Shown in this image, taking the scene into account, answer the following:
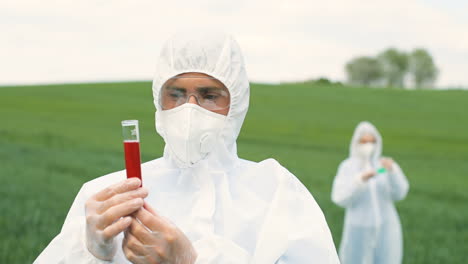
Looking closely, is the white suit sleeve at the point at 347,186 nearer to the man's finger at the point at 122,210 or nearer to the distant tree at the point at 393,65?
the man's finger at the point at 122,210

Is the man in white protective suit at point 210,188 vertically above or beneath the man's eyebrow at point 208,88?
beneath

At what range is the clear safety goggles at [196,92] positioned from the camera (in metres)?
2.70

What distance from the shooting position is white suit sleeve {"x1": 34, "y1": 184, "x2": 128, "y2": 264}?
243 cm

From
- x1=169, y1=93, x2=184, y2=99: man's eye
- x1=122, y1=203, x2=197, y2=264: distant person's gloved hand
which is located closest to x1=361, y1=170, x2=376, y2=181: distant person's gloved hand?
x1=169, y1=93, x2=184, y2=99: man's eye

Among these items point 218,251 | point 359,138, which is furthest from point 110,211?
point 359,138

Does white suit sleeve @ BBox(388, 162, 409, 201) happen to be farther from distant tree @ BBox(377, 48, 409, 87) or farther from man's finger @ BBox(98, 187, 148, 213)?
distant tree @ BBox(377, 48, 409, 87)

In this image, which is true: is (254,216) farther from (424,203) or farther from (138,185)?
(424,203)

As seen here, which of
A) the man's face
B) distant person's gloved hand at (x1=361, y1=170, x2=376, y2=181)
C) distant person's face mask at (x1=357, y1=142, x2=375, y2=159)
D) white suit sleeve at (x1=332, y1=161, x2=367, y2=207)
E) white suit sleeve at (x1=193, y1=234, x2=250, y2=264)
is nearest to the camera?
white suit sleeve at (x1=193, y1=234, x2=250, y2=264)

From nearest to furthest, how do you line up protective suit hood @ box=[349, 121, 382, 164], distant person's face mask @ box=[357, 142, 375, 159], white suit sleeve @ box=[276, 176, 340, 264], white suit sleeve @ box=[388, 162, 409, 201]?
white suit sleeve @ box=[276, 176, 340, 264] < white suit sleeve @ box=[388, 162, 409, 201] < distant person's face mask @ box=[357, 142, 375, 159] < protective suit hood @ box=[349, 121, 382, 164]

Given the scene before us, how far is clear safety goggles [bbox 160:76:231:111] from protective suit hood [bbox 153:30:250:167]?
0.09ft

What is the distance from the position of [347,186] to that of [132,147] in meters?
6.18

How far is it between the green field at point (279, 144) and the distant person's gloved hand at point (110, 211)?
6.06m

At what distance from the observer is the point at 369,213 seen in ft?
26.8

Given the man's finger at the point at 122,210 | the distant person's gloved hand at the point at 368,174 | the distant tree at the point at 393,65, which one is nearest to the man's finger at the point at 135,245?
the man's finger at the point at 122,210
